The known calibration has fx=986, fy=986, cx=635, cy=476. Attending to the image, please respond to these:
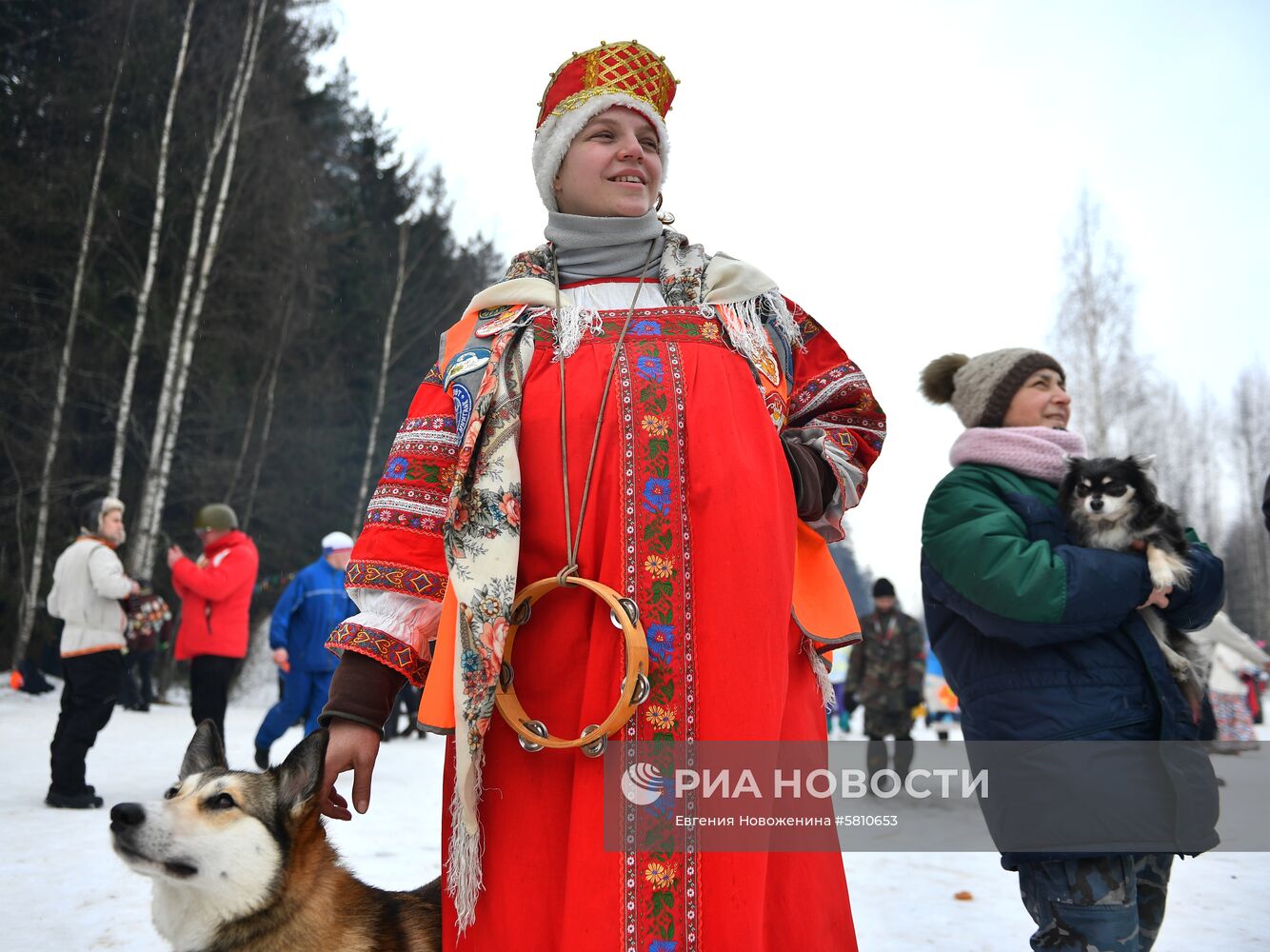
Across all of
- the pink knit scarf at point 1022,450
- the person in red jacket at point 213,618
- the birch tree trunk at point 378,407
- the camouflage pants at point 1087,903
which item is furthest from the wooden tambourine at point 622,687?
the birch tree trunk at point 378,407

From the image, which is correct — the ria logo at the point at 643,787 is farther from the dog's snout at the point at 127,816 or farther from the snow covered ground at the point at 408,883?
the snow covered ground at the point at 408,883

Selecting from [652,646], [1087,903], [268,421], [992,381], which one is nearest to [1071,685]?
[1087,903]

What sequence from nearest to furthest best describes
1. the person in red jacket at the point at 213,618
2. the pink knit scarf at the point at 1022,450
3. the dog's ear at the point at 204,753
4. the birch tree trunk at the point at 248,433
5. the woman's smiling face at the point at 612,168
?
1. the woman's smiling face at the point at 612,168
2. the dog's ear at the point at 204,753
3. the pink knit scarf at the point at 1022,450
4. the person in red jacket at the point at 213,618
5. the birch tree trunk at the point at 248,433

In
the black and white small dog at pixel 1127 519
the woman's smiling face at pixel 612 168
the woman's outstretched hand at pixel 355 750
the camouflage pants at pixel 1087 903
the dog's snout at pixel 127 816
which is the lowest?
the camouflage pants at pixel 1087 903

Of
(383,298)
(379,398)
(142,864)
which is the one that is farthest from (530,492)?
(383,298)

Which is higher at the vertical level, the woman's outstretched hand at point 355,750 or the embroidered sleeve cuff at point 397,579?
the embroidered sleeve cuff at point 397,579

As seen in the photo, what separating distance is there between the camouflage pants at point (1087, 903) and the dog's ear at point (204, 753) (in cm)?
204

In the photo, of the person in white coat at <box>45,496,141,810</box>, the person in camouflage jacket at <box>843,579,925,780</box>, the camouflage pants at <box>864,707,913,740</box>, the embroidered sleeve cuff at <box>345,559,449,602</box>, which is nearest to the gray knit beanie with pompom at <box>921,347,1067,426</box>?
the embroidered sleeve cuff at <box>345,559,449,602</box>

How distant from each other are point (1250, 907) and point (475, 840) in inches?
188

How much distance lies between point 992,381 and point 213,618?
613 cm

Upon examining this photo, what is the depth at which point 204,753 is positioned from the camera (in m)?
2.46

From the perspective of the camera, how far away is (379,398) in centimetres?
2131

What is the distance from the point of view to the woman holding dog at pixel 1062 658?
236 cm

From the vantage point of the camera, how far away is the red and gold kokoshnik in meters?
2.06
